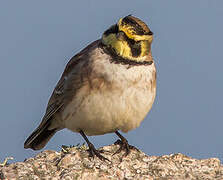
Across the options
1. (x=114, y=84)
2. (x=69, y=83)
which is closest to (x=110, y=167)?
(x=114, y=84)

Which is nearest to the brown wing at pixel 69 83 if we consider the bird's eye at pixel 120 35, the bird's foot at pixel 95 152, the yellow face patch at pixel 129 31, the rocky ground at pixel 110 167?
the bird's eye at pixel 120 35

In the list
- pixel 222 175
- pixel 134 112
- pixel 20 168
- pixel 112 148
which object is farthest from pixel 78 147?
pixel 222 175

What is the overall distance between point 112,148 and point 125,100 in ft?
2.98

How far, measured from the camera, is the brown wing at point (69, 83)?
9.41m

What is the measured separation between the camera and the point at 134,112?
9.05m

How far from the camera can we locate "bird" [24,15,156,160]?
8773 mm

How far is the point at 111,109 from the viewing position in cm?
Result: 880

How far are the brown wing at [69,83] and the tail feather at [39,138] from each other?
268 millimetres

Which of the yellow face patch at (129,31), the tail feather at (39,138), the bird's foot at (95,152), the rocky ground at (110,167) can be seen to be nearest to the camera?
the rocky ground at (110,167)

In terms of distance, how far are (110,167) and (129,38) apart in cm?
227

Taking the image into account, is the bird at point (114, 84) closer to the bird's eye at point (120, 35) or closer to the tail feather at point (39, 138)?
the bird's eye at point (120, 35)

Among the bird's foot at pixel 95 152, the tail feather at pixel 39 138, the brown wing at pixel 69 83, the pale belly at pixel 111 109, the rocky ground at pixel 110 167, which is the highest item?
the brown wing at pixel 69 83

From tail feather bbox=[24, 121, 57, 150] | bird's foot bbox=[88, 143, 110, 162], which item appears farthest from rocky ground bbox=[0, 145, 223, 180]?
tail feather bbox=[24, 121, 57, 150]

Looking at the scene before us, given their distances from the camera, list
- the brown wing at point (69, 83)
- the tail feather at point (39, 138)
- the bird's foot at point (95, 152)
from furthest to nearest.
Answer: the tail feather at point (39, 138) < the brown wing at point (69, 83) < the bird's foot at point (95, 152)
